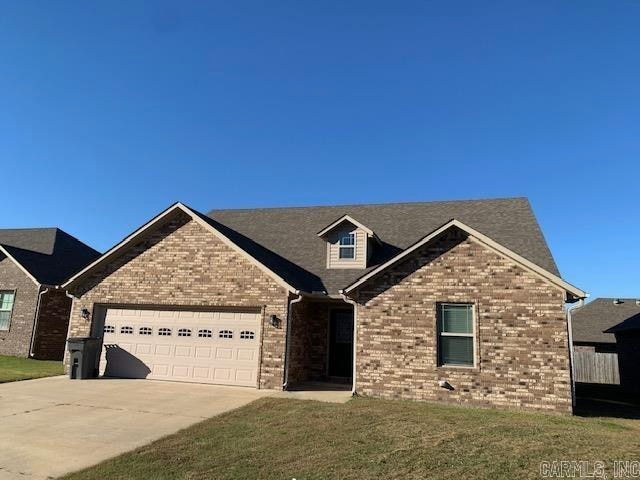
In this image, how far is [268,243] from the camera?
1880cm

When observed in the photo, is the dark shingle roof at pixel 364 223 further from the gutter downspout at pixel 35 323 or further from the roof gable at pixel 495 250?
the gutter downspout at pixel 35 323

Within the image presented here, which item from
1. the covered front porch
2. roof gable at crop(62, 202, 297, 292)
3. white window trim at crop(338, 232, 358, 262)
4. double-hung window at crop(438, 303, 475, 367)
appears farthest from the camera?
white window trim at crop(338, 232, 358, 262)

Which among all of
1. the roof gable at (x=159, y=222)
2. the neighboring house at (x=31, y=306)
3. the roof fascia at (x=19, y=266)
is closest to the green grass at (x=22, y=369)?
A: the neighboring house at (x=31, y=306)

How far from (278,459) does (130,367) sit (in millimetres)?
10391

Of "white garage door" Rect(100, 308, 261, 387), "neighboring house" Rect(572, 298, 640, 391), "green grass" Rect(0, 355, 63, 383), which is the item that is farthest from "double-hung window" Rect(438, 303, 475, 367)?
"green grass" Rect(0, 355, 63, 383)

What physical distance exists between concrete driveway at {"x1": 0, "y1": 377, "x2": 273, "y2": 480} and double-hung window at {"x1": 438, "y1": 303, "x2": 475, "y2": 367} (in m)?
5.16

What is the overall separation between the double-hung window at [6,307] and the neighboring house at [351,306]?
8494 mm

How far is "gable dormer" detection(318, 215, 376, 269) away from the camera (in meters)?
16.2

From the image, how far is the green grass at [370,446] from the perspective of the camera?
248 inches

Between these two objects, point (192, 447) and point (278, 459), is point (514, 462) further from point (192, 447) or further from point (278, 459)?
point (192, 447)

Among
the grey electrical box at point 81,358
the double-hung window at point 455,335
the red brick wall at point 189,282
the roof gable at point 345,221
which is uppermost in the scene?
the roof gable at point 345,221

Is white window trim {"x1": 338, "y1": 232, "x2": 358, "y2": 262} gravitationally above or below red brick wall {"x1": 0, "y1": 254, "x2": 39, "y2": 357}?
above

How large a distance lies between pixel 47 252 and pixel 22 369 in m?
10.7

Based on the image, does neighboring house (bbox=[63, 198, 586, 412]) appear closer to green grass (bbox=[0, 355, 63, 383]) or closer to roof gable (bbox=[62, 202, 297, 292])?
roof gable (bbox=[62, 202, 297, 292])
